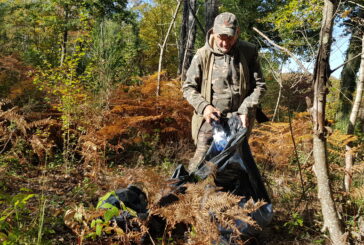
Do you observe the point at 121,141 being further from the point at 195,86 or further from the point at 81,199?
the point at 195,86

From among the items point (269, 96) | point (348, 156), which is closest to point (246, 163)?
point (348, 156)

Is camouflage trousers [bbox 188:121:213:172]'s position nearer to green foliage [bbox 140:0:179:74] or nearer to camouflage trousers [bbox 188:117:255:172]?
camouflage trousers [bbox 188:117:255:172]

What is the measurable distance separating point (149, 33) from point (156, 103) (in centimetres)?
1730

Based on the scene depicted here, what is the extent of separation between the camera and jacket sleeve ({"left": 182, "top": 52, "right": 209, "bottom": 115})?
2.80 metres

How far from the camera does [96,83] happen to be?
617 centimetres

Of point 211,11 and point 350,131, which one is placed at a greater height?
point 211,11

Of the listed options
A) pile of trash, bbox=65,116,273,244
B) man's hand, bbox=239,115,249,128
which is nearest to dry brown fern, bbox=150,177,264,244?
pile of trash, bbox=65,116,273,244

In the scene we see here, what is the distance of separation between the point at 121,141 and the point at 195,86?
3958 millimetres

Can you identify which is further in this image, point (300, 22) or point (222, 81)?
point (300, 22)

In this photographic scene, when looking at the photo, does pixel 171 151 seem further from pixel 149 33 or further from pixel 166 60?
pixel 149 33

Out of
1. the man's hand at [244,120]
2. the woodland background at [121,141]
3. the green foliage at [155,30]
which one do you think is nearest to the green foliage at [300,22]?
the woodland background at [121,141]

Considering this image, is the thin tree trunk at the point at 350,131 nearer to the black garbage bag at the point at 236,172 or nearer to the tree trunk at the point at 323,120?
the tree trunk at the point at 323,120

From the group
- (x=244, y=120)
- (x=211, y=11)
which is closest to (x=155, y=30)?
(x=211, y=11)

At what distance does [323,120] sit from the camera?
2242 mm
